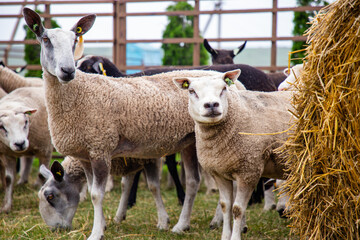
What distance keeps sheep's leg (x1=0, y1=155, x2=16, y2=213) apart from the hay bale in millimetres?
4001

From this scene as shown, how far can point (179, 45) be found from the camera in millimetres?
11922

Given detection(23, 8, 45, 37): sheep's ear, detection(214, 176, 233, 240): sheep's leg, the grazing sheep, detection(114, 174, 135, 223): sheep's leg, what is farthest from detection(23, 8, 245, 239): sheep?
the grazing sheep

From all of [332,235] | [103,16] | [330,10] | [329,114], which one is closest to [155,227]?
[332,235]

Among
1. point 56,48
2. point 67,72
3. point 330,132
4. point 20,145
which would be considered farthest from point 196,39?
point 330,132

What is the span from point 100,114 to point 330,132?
213 cm

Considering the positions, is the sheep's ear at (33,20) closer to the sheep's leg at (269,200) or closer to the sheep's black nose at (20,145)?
the sheep's black nose at (20,145)

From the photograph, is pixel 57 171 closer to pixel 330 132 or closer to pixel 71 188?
pixel 71 188

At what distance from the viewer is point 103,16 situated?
9188 mm

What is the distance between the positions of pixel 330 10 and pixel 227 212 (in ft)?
6.24

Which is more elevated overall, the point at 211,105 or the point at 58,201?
the point at 211,105

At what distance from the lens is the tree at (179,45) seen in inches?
460

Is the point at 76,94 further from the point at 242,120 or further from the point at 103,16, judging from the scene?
the point at 103,16

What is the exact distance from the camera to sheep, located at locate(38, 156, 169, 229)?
4.87 meters

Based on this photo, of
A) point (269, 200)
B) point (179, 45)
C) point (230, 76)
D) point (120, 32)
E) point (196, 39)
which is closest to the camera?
point (230, 76)
